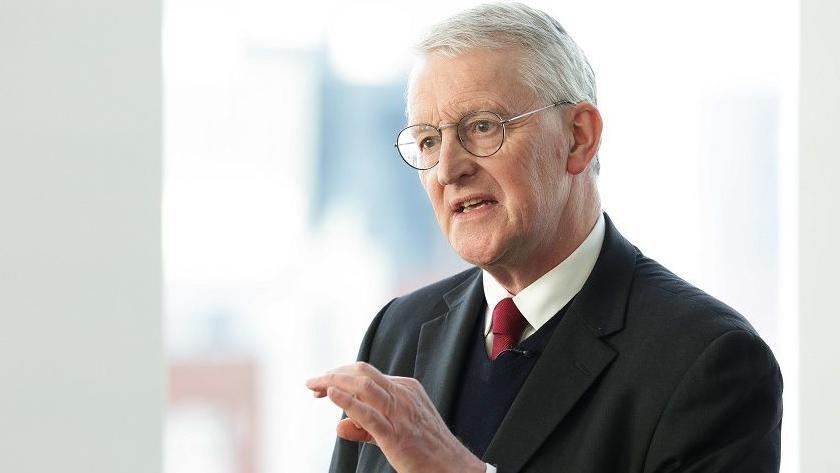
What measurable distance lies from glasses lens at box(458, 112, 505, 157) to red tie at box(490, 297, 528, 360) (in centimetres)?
26

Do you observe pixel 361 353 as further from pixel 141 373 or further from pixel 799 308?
pixel 799 308

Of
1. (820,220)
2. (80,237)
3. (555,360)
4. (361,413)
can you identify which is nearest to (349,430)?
(361,413)

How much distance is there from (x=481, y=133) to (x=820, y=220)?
79.3 inches

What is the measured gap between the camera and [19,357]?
282 cm

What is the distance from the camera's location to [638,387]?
149 cm

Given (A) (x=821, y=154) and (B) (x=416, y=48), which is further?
(A) (x=821, y=154)

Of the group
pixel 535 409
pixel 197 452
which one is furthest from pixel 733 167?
pixel 535 409

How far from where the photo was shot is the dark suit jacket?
4.67ft

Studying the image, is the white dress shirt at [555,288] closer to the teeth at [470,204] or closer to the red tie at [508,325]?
the red tie at [508,325]

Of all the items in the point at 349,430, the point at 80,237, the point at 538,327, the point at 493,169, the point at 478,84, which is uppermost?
the point at 478,84

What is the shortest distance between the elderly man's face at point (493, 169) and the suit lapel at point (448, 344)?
6.9 inches

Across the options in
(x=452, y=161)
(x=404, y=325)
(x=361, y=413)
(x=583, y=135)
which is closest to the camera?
(x=361, y=413)

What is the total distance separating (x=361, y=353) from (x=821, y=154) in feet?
6.39

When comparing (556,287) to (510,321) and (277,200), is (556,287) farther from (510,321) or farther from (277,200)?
(277,200)
